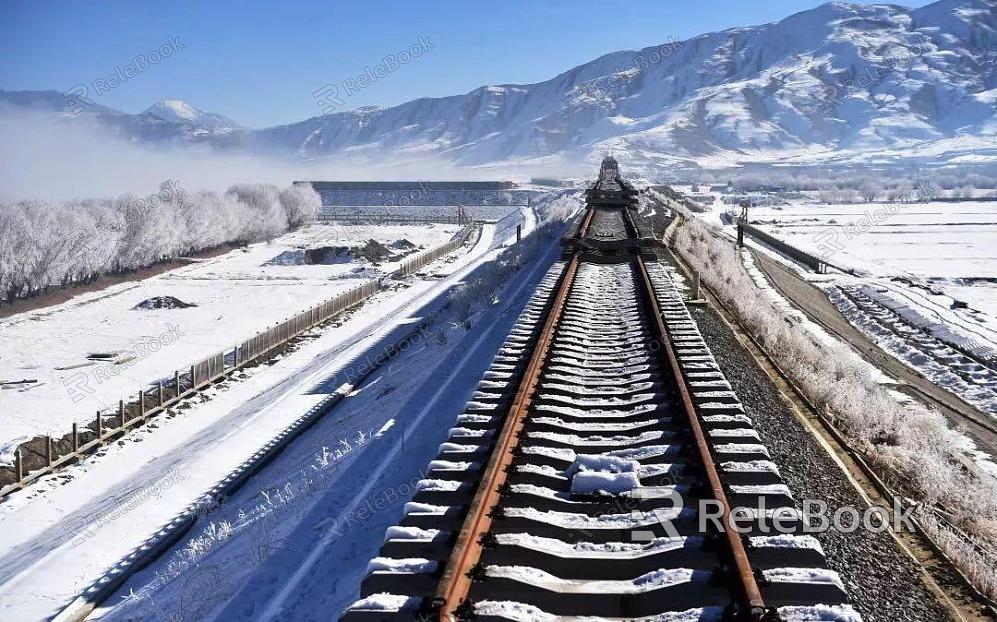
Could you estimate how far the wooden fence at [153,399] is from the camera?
717 inches

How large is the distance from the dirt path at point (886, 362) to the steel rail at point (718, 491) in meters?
7.78

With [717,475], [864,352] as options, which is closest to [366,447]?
[717,475]

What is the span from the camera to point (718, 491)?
5340 millimetres

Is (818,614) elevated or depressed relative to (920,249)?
elevated

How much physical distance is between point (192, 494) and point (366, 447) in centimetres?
509

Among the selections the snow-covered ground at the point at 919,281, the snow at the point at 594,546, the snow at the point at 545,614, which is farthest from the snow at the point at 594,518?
the snow-covered ground at the point at 919,281

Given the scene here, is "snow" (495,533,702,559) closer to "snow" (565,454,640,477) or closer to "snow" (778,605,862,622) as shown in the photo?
"snow" (778,605,862,622)

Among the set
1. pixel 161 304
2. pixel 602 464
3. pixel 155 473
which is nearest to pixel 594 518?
pixel 602 464

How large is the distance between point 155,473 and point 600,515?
47.7 ft

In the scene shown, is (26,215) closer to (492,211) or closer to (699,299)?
(699,299)

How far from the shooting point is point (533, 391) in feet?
26.3

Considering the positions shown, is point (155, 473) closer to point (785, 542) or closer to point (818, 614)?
point (785, 542)

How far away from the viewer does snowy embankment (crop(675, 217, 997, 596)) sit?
739cm

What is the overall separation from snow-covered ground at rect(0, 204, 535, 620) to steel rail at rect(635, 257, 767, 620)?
168 inches
